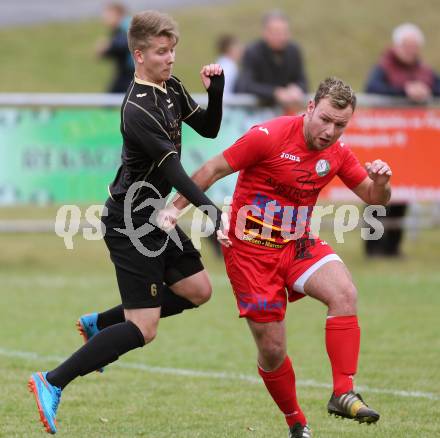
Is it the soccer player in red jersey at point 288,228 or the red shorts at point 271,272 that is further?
the red shorts at point 271,272

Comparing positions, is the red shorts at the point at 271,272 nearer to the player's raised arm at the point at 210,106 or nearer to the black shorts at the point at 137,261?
the black shorts at the point at 137,261

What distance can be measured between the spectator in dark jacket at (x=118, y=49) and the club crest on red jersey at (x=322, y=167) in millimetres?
7435

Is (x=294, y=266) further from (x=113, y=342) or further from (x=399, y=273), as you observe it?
(x=399, y=273)

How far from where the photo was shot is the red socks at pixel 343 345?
18.4 feet

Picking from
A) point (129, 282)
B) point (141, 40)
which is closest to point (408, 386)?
point (129, 282)

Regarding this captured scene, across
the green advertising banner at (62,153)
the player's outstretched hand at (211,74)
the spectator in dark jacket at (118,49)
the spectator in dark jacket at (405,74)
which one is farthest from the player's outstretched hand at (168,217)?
the spectator in dark jacket at (118,49)

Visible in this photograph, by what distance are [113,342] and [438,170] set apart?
7.25 m

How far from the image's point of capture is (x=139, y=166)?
5883mm

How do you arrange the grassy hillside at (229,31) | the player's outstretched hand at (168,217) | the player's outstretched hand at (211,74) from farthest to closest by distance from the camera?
1. the grassy hillside at (229,31)
2. the player's outstretched hand at (211,74)
3. the player's outstretched hand at (168,217)

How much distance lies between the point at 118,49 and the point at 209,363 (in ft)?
20.1

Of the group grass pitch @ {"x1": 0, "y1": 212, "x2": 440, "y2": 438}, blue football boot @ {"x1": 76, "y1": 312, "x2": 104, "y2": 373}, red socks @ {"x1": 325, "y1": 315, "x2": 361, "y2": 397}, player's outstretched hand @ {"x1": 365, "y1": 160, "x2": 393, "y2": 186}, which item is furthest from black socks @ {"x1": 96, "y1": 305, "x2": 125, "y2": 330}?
player's outstretched hand @ {"x1": 365, "y1": 160, "x2": 393, "y2": 186}

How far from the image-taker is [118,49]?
43.2 feet

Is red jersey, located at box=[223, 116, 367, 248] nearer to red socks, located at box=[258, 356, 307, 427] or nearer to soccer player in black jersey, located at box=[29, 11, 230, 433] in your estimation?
soccer player in black jersey, located at box=[29, 11, 230, 433]

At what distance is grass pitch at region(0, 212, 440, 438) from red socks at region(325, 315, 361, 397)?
0.56 metres
